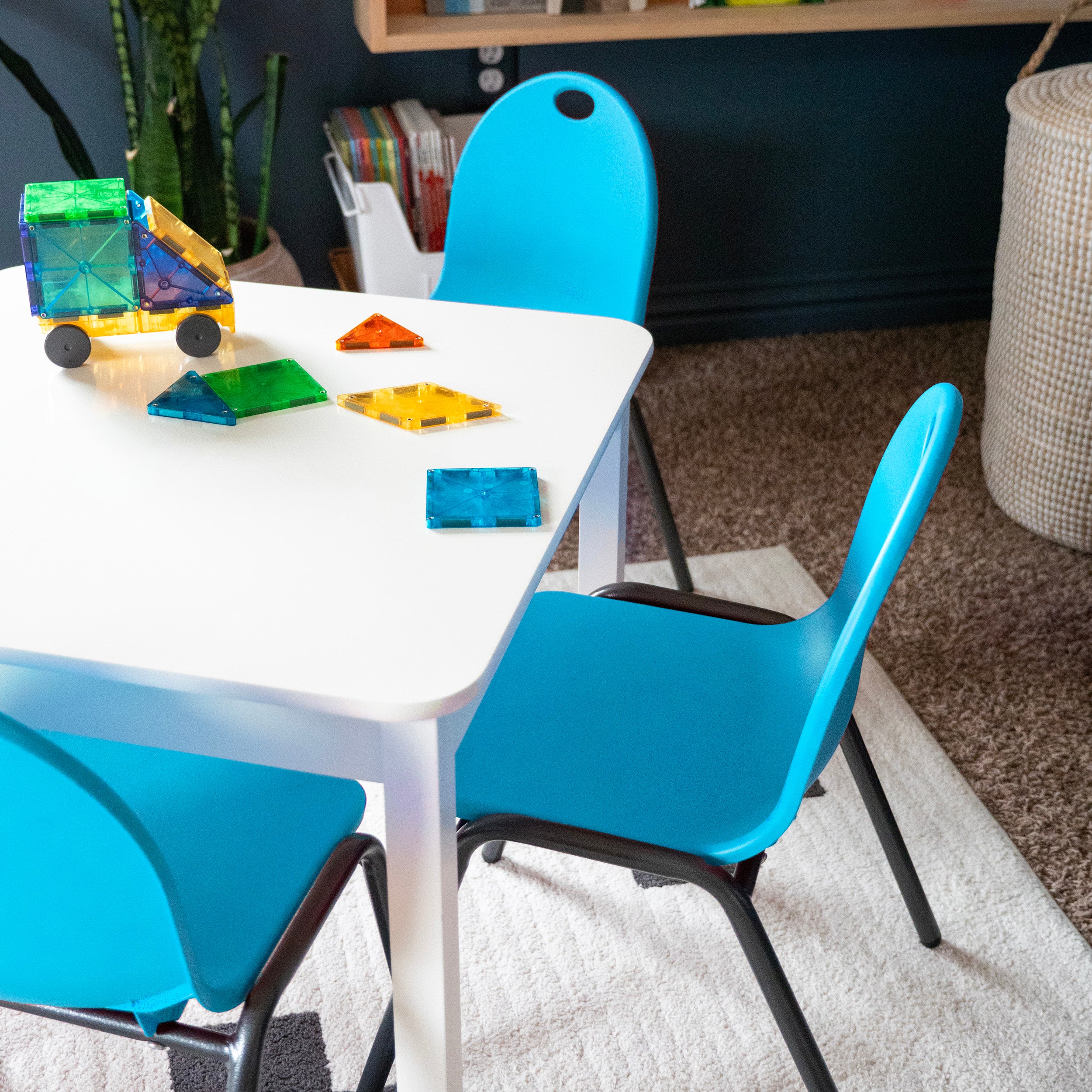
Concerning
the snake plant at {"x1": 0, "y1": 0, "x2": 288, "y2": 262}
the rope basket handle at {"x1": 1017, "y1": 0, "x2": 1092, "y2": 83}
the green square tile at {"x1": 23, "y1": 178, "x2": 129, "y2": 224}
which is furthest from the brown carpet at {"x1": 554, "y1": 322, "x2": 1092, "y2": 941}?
the green square tile at {"x1": 23, "y1": 178, "x2": 129, "y2": 224}

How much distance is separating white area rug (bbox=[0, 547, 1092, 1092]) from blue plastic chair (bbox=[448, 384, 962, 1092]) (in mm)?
136

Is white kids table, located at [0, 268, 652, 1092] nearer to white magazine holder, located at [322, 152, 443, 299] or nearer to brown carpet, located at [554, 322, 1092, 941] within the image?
brown carpet, located at [554, 322, 1092, 941]

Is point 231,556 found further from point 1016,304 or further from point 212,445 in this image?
point 1016,304

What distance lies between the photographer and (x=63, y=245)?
3.92ft

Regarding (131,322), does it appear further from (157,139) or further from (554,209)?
(157,139)

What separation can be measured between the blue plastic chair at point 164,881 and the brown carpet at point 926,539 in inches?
40.8

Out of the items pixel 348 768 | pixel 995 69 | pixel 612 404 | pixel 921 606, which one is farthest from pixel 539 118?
pixel 995 69

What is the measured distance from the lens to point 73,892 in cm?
71

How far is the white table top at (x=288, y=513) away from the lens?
2.66 feet

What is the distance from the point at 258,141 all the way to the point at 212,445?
1.72 meters

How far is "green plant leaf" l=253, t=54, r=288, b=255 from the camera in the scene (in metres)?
2.20

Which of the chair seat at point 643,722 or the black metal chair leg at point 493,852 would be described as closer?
the chair seat at point 643,722

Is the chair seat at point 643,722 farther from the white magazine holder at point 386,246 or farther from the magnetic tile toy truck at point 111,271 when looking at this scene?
the white magazine holder at point 386,246

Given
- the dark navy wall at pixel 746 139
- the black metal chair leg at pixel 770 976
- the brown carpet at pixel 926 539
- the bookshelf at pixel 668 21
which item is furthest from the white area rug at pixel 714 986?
the dark navy wall at pixel 746 139
